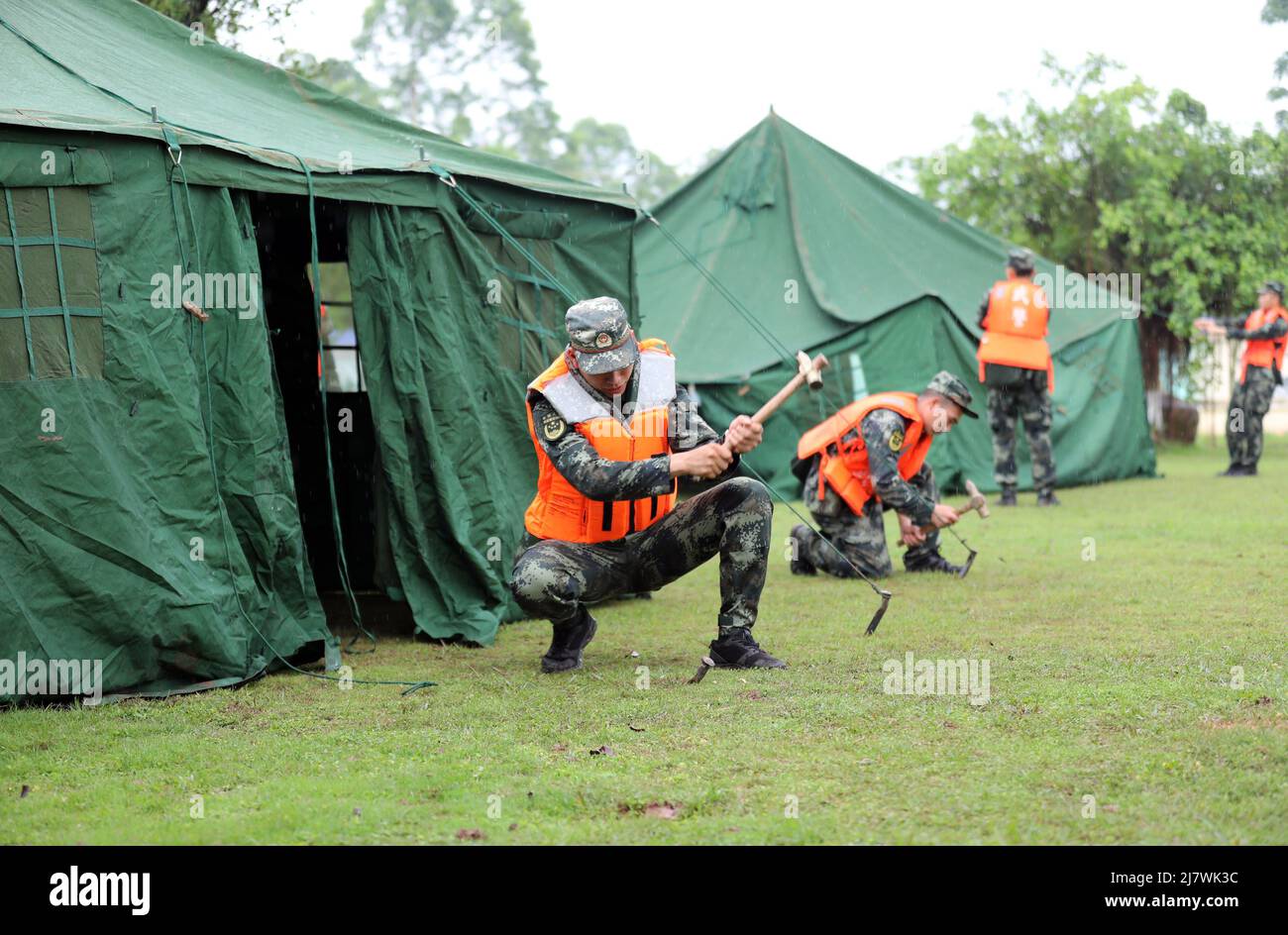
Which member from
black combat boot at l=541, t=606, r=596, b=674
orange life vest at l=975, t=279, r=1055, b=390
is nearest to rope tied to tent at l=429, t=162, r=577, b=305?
black combat boot at l=541, t=606, r=596, b=674

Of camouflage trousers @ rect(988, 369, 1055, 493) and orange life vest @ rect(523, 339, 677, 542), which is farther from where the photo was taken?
camouflage trousers @ rect(988, 369, 1055, 493)

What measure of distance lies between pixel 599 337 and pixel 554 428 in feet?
1.31

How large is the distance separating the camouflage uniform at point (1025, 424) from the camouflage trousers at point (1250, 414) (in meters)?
3.06

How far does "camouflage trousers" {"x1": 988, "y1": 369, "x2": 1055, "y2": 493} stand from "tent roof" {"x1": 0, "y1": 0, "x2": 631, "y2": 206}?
5.07 m

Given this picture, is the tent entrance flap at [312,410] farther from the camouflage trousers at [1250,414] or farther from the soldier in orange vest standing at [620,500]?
the camouflage trousers at [1250,414]

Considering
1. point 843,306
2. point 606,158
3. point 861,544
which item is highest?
point 606,158

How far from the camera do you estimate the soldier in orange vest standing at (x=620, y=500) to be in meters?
5.27

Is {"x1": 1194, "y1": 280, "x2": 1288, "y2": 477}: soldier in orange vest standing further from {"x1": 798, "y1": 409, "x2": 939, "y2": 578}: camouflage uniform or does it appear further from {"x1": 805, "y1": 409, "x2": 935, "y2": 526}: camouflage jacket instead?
{"x1": 805, "y1": 409, "x2": 935, "y2": 526}: camouflage jacket

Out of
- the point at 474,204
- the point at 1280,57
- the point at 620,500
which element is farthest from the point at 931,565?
the point at 1280,57

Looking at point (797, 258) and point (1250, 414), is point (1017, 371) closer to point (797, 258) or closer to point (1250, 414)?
point (797, 258)

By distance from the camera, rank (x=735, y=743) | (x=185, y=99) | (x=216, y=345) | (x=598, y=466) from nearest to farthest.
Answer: (x=735, y=743)
(x=598, y=466)
(x=216, y=345)
(x=185, y=99)

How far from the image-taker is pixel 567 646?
568 cm

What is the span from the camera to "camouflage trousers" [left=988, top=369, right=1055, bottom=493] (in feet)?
37.7

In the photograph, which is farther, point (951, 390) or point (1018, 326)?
point (1018, 326)
